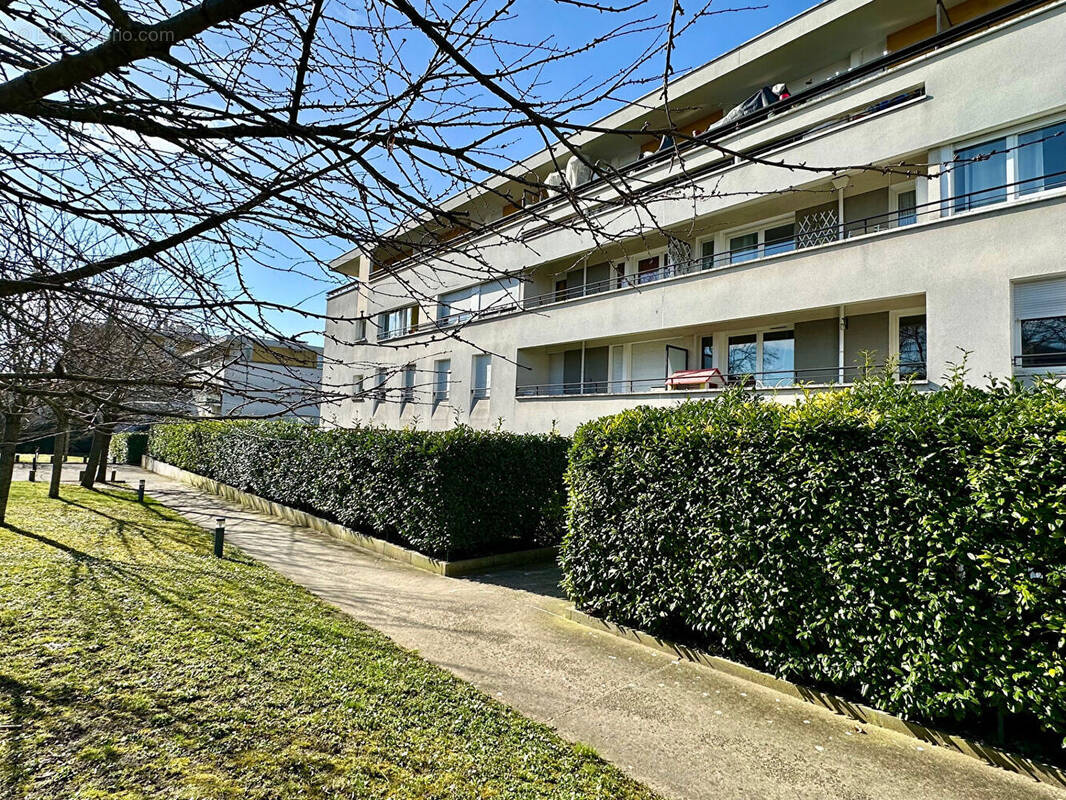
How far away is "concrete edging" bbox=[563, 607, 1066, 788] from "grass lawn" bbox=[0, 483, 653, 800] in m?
2.28

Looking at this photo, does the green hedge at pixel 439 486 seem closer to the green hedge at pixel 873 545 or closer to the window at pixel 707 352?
the green hedge at pixel 873 545

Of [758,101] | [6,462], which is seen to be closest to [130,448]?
[6,462]

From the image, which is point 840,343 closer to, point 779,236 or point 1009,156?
point 779,236

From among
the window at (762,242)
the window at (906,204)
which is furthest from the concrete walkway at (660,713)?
the window at (906,204)

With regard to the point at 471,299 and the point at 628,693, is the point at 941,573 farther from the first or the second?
the point at 471,299

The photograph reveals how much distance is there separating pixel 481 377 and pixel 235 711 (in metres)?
16.2

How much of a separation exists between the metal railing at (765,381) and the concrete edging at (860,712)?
379 cm

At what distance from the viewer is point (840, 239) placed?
12.6 meters

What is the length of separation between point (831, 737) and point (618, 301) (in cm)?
1223

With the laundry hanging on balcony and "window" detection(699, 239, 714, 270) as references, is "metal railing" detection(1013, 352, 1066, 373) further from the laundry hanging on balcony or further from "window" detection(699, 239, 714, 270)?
the laundry hanging on balcony

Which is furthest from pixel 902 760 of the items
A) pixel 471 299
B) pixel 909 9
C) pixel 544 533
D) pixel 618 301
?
pixel 471 299

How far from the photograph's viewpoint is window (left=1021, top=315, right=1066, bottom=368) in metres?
9.02

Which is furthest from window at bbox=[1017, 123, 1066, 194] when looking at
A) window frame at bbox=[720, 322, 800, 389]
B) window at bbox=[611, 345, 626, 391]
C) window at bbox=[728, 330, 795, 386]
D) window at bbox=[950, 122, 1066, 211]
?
window at bbox=[611, 345, 626, 391]

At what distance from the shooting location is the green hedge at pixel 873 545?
12.9 ft
